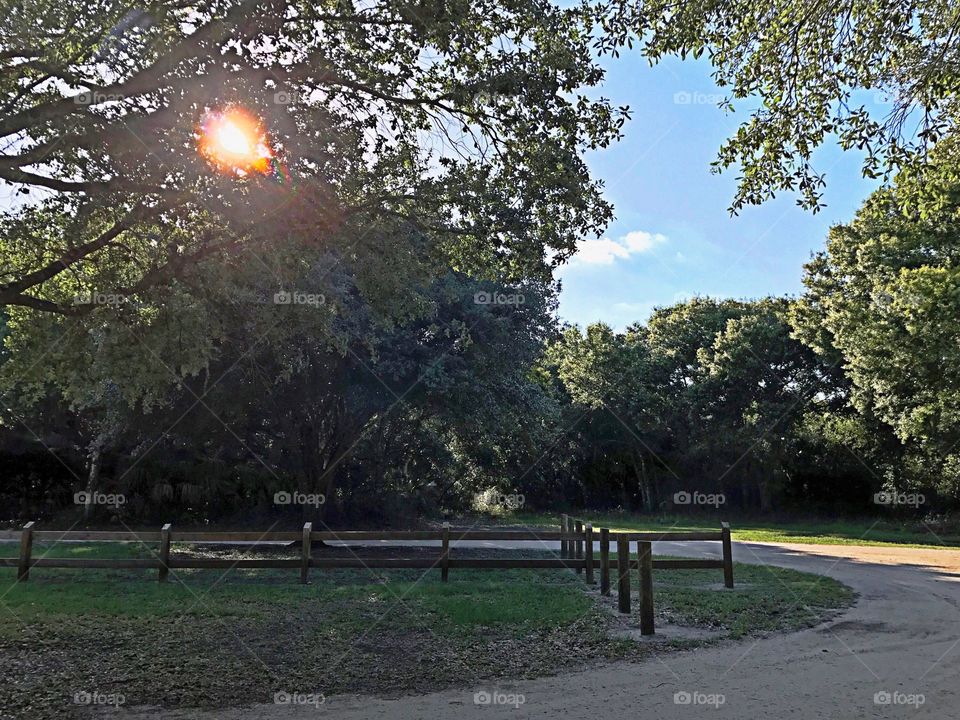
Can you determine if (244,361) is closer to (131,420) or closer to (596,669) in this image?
(131,420)

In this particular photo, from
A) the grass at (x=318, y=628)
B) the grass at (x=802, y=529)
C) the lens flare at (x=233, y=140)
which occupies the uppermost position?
the lens flare at (x=233, y=140)

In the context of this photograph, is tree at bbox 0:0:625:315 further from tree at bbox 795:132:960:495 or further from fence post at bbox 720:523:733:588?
tree at bbox 795:132:960:495

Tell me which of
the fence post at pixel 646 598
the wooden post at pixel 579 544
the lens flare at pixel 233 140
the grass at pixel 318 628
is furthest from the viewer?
the wooden post at pixel 579 544

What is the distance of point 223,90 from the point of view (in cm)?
774

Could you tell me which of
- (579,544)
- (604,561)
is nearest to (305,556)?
(604,561)

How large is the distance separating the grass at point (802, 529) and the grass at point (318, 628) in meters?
14.5

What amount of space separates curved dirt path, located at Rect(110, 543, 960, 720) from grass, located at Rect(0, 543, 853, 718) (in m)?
0.40

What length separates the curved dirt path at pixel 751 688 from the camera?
626 cm

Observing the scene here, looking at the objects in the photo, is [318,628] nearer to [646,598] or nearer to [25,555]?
[646,598]

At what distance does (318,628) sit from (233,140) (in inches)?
242

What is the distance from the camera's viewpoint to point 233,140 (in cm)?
808

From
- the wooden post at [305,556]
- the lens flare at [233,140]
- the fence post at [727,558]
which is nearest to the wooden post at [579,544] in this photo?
the fence post at [727,558]

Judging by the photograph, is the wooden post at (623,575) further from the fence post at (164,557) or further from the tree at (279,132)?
the fence post at (164,557)

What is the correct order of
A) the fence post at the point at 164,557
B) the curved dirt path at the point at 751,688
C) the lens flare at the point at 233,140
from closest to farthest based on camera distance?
the curved dirt path at the point at 751,688, the lens flare at the point at 233,140, the fence post at the point at 164,557
